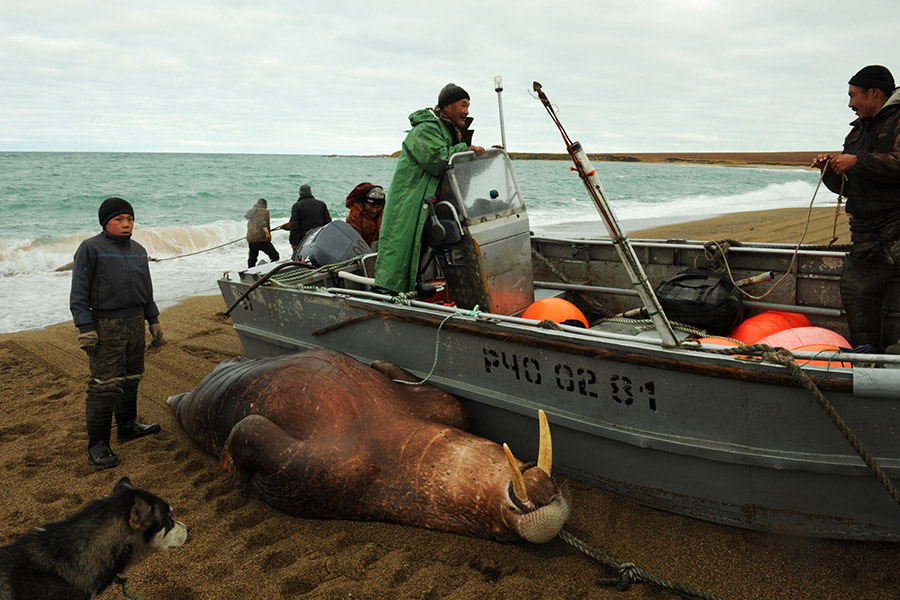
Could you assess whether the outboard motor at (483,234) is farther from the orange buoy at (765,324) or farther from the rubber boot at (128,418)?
the rubber boot at (128,418)

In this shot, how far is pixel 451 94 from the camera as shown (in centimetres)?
490

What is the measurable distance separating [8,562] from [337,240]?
453cm

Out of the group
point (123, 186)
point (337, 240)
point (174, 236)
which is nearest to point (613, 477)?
point (337, 240)

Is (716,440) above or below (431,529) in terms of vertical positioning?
above

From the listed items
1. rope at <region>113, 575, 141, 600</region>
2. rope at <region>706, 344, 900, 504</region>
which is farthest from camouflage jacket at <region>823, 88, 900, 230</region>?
rope at <region>113, 575, 141, 600</region>

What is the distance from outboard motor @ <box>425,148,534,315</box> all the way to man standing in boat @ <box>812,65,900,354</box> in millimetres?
2246

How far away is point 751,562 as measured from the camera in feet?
10.5

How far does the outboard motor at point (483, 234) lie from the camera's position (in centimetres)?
484

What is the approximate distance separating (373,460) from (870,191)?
3.53 meters

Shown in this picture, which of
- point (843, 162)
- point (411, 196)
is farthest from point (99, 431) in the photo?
point (843, 162)

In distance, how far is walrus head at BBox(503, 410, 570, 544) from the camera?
10.2 feet

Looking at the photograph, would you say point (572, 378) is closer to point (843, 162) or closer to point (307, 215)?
point (843, 162)

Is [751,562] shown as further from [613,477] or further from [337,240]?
[337,240]

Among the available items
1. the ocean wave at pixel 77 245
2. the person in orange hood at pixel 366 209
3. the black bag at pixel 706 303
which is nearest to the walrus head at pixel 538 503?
the black bag at pixel 706 303
